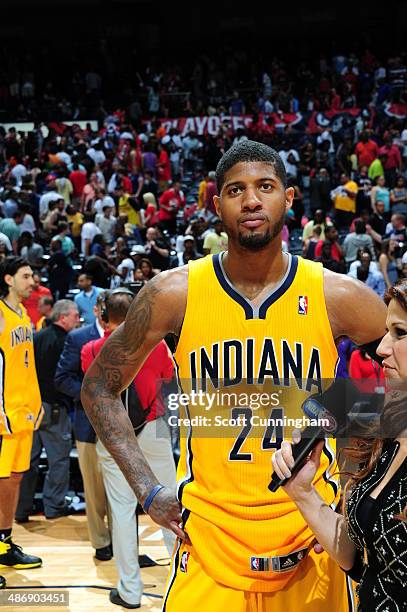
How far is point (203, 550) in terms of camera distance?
283 centimetres

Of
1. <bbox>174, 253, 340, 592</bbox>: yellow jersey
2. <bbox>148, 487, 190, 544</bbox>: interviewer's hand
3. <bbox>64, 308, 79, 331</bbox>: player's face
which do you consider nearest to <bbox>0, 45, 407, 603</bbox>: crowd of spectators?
<bbox>64, 308, 79, 331</bbox>: player's face

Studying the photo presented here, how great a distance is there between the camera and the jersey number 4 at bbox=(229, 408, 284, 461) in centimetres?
287

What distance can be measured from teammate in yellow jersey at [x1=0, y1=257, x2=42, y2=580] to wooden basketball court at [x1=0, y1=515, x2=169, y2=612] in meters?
0.23

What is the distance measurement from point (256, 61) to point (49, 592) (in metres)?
22.9

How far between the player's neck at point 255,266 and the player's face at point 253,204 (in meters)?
0.06

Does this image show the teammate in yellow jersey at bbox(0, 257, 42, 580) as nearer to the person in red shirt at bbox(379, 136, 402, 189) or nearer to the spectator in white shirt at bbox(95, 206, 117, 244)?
the spectator in white shirt at bbox(95, 206, 117, 244)

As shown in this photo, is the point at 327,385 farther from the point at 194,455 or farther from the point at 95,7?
the point at 95,7

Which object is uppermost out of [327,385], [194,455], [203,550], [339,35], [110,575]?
[339,35]

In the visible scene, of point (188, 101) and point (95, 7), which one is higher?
point (95, 7)

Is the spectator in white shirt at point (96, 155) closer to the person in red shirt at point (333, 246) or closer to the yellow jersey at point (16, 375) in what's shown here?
the person in red shirt at point (333, 246)

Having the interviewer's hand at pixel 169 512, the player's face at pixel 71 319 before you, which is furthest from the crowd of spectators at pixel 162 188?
the interviewer's hand at pixel 169 512

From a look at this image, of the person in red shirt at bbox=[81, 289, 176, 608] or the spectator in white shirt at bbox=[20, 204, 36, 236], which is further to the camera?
the spectator in white shirt at bbox=[20, 204, 36, 236]

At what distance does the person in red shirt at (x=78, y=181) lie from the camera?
17.9 meters

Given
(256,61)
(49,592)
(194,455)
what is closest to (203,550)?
(194,455)
